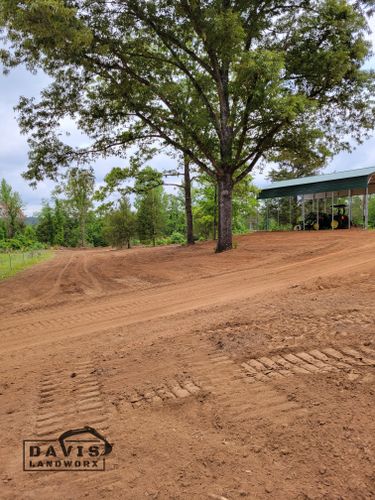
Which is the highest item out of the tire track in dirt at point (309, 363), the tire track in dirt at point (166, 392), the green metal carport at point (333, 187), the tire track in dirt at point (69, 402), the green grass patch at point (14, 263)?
Result: the green metal carport at point (333, 187)

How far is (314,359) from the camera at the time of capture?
3.93m

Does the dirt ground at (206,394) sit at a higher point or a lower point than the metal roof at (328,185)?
lower

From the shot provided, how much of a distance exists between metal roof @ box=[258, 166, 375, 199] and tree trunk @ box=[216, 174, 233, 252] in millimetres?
11152

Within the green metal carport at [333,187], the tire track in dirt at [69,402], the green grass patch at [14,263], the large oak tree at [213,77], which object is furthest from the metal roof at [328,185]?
the tire track in dirt at [69,402]

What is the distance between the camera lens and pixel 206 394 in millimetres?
3477

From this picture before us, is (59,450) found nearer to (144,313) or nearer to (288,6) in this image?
(144,313)

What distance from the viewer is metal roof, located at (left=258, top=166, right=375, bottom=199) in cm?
2372

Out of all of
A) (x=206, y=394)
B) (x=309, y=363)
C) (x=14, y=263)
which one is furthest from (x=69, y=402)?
(x=14, y=263)

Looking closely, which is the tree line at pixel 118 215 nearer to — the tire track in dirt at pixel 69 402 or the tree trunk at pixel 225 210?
the tree trunk at pixel 225 210

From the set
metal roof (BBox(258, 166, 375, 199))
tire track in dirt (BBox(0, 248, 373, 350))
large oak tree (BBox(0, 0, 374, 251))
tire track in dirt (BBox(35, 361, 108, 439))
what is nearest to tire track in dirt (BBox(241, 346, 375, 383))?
tire track in dirt (BBox(35, 361, 108, 439))

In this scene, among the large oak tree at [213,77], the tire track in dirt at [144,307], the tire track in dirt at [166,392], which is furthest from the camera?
the large oak tree at [213,77]

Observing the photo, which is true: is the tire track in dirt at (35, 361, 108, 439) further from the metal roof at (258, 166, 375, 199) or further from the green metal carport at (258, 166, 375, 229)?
the metal roof at (258, 166, 375, 199)

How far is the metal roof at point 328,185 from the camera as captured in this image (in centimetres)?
2372

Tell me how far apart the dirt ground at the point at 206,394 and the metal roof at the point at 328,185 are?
18.5 meters
